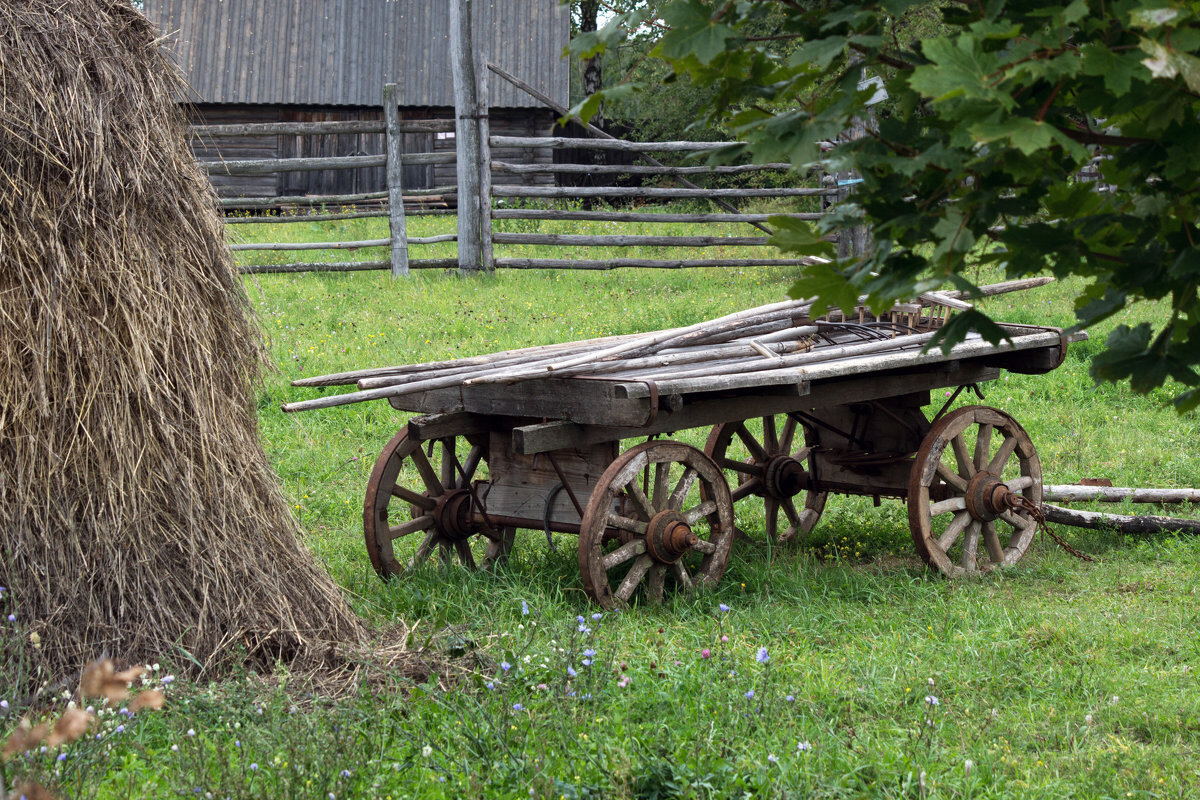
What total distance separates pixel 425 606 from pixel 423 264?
7523 millimetres

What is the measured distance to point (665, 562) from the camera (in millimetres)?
4742

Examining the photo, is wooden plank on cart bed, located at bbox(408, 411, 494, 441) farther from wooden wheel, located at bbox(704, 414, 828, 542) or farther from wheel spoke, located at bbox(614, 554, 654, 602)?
wooden wheel, located at bbox(704, 414, 828, 542)

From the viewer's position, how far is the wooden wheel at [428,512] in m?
4.98

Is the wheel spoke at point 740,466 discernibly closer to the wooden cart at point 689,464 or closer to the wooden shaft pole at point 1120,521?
the wooden cart at point 689,464

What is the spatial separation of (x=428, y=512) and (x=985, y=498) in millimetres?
2844

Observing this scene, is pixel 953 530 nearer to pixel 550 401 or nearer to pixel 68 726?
pixel 550 401

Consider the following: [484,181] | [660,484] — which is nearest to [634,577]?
[660,484]

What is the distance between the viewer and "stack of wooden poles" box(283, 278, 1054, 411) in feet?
14.9

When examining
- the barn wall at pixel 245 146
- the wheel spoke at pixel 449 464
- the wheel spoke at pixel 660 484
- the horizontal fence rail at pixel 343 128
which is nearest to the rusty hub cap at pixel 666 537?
the wheel spoke at pixel 660 484

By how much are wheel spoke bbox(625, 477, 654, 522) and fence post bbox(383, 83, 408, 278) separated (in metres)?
7.08

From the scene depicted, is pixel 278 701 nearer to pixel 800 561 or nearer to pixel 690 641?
pixel 690 641

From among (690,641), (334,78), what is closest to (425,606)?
(690,641)

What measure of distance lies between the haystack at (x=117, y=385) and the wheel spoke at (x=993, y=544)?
3.53m

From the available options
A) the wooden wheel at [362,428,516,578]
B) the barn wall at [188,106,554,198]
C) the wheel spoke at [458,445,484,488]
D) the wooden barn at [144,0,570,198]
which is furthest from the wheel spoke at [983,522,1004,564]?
the wooden barn at [144,0,570,198]
